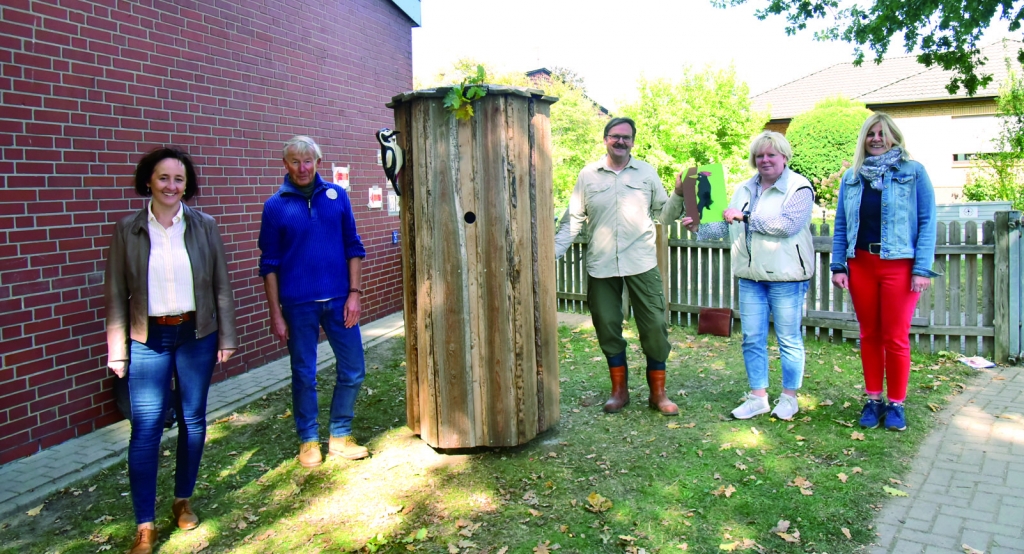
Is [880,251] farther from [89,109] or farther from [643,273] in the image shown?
[89,109]

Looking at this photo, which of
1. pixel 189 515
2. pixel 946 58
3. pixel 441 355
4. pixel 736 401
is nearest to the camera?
pixel 189 515

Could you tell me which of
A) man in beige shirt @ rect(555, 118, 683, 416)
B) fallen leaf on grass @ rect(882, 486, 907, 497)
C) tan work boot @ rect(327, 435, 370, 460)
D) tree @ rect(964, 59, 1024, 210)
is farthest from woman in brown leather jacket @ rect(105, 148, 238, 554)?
tree @ rect(964, 59, 1024, 210)

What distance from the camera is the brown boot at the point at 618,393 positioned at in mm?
5281

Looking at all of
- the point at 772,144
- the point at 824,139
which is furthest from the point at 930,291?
the point at 824,139

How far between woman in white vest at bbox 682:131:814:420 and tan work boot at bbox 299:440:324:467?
2845 mm

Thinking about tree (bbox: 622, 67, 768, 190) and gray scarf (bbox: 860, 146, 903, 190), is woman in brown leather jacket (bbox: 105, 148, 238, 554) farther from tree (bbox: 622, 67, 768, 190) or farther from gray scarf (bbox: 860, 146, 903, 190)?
tree (bbox: 622, 67, 768, 190)

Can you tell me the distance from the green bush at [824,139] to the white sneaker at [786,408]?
2105 cm

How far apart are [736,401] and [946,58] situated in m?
7.21

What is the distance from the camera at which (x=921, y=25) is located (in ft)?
31.1

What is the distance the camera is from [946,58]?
9.83 meters

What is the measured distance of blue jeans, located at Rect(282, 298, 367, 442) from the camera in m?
4.30

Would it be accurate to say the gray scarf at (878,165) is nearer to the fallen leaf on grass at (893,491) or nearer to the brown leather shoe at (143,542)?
the fallen leaf on grass at (893,491)

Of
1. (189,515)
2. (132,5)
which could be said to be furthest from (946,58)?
(189,515)

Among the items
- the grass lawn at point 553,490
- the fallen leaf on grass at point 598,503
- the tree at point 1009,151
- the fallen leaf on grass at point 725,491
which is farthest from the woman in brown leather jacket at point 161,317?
the tree at point 1009,151
